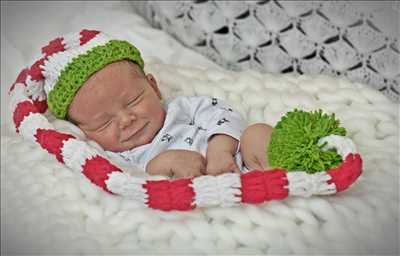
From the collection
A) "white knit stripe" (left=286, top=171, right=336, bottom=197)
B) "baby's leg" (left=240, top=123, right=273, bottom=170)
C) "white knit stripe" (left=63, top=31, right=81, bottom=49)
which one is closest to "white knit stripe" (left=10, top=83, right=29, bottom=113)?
"white knit stripe" (left=63, top=31, right=81, bottom=49)

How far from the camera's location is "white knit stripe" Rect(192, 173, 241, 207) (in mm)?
1033

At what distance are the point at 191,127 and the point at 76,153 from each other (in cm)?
30

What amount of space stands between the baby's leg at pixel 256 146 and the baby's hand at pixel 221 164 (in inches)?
1.1

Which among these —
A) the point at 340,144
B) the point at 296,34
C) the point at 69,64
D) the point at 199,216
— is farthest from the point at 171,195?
the point at 296,34

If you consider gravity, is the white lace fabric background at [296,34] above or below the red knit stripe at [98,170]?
above

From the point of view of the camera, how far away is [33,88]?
4.55 ft

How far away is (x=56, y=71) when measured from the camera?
1.33 metres

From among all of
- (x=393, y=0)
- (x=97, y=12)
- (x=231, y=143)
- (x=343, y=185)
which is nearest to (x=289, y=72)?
(x=393, y=0)

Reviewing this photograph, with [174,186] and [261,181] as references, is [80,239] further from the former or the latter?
[261,181]

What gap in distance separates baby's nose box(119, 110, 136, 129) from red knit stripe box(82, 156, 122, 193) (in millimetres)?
167

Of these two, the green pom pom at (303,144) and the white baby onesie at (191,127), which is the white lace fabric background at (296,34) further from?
the green pom pom at (303,144)

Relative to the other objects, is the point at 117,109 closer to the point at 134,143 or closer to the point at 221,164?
the point at 134,143

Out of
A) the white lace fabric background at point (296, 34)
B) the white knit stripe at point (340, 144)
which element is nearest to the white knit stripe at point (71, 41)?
the white lace fabric background at point (296, 34)

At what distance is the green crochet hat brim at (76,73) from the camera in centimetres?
130
